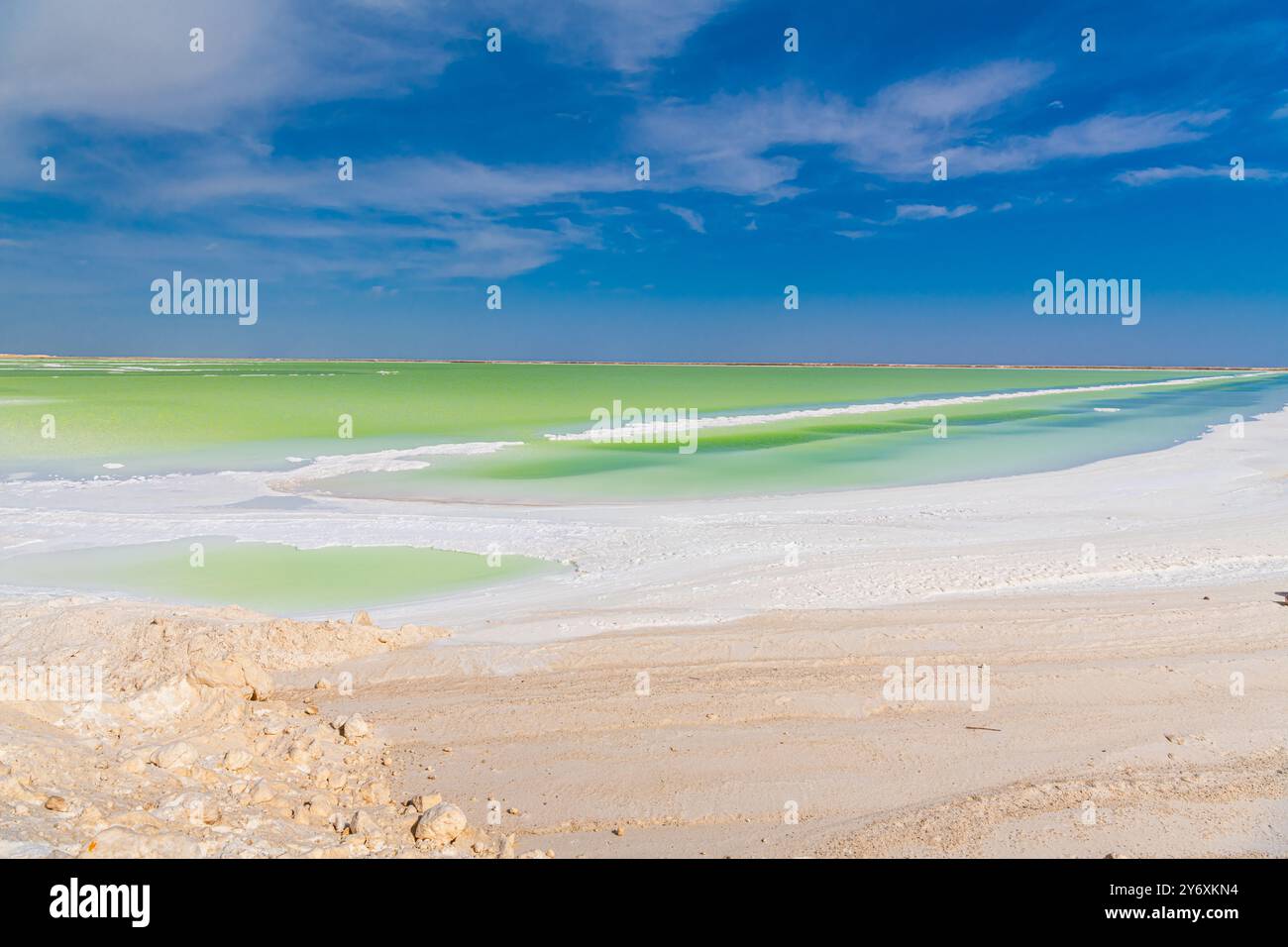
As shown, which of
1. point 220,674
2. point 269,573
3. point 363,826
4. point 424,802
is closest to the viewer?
point 363,826

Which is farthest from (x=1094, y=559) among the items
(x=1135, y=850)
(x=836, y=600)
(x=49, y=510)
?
(x=49, y=510)

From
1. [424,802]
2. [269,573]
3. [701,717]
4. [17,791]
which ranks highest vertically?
[269,573]

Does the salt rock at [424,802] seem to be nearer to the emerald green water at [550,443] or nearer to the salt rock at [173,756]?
the salt rock at [173,756]

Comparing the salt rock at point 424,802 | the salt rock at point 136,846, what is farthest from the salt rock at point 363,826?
the salt rock at point 136,846

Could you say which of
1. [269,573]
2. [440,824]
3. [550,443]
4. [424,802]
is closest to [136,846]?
[440,824]

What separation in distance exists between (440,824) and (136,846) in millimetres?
1370

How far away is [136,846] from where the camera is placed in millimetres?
3414

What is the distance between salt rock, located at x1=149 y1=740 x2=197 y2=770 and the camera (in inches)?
177

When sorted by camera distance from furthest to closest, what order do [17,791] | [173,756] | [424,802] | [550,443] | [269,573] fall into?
[550,443]
[269,573]
[424,802]
[173,756]
[17,791]

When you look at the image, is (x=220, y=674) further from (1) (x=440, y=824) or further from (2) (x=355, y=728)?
(1) (x=440, y=824)

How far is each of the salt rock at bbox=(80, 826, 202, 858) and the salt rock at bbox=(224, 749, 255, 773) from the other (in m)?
1.10

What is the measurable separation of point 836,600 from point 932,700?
9.19ft

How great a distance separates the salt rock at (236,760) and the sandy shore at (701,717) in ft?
0.10
